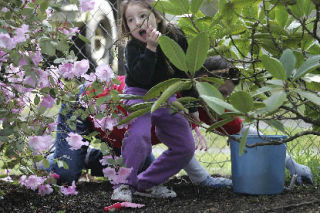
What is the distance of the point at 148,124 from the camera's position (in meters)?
2.27

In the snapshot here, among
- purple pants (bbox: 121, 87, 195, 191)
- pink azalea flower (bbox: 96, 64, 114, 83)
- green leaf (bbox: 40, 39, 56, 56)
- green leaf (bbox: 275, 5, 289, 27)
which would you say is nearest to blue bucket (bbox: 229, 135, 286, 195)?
purple pants (bbox: 121, 87, 195, 191)

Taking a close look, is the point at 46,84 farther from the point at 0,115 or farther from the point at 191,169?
the point at 191,169

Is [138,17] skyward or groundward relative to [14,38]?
skyward

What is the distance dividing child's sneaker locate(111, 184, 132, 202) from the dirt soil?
0.04m

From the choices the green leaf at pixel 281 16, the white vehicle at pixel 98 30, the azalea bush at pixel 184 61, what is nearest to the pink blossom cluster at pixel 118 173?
the azalea bush at pixel 184 61

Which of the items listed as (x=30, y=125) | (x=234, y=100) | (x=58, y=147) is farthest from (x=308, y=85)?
(x=58, y=147)

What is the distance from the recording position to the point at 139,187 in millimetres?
2291

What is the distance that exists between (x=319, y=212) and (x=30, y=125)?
936mm

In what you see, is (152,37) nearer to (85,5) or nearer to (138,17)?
(138,17)

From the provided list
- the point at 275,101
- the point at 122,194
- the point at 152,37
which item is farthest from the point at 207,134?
the point at 275,101

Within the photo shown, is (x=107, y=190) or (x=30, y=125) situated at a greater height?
(x=30, y=125)

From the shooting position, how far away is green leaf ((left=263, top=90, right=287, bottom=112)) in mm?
760

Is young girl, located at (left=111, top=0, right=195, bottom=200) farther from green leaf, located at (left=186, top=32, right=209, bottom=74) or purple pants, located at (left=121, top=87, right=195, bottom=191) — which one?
green leaf, located at (left=186, top=32, right=209, bottom=74)

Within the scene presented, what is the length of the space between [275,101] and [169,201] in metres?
1.47
